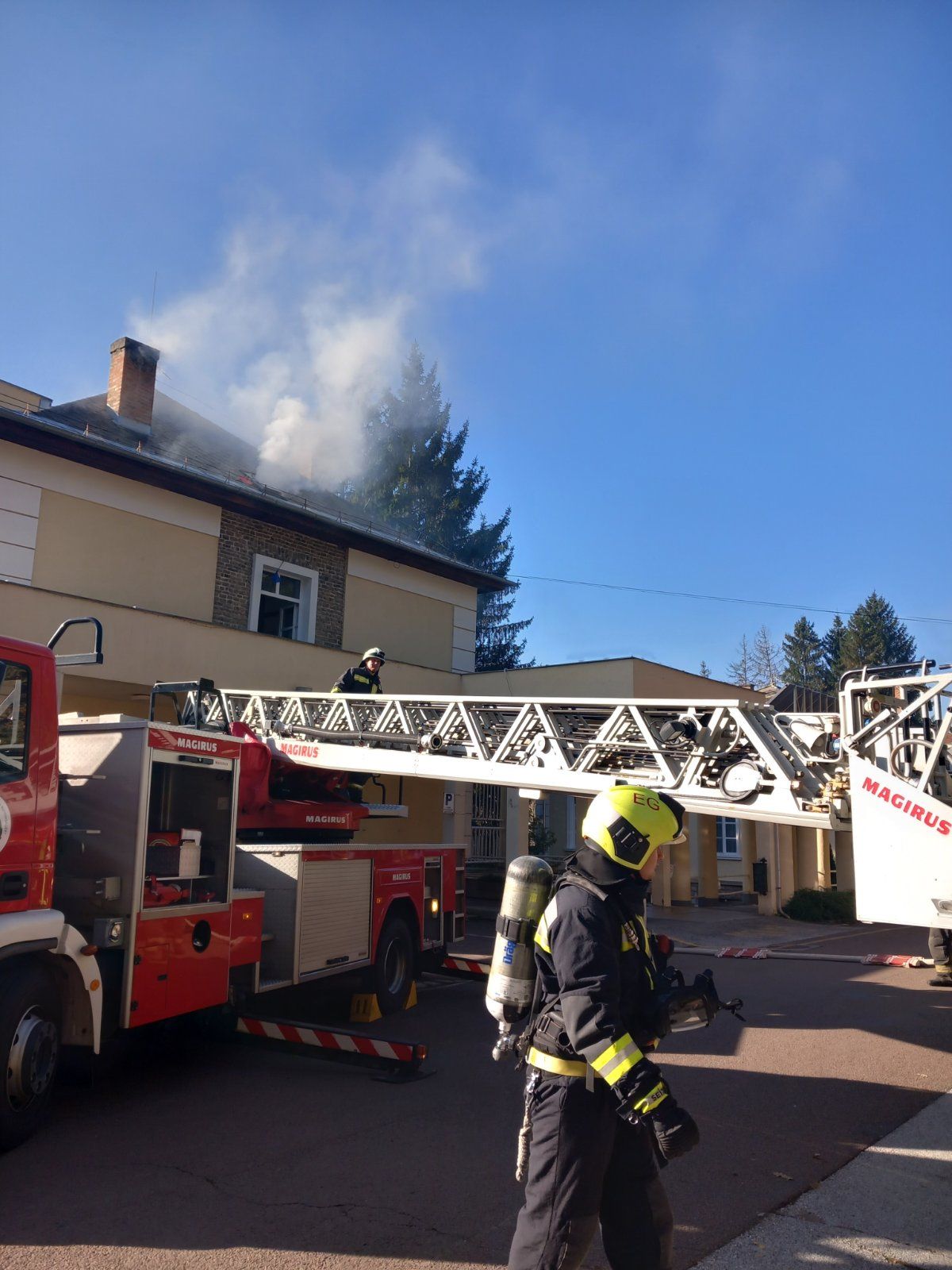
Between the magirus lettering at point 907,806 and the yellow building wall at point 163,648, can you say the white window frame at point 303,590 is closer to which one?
the yellow building wall at point 163,648

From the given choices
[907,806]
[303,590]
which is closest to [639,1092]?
[907,806]

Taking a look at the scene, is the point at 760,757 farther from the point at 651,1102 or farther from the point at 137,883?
the point at 137,883

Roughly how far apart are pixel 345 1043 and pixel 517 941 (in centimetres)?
365

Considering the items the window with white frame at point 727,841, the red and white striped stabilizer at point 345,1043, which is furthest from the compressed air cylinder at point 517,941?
the window with white frame at point 727,841

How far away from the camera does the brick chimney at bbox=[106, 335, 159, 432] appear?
59.2 feet

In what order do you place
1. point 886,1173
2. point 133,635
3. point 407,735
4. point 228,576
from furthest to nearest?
point 228,576 → point 133,635 → point 407,735 → point 886,1173

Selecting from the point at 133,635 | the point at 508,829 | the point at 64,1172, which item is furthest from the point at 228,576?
the point at 64,1172

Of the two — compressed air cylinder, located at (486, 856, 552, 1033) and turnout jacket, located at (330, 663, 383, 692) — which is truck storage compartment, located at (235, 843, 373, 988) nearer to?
turnout jacket, located at (330, 663, 383, 692)

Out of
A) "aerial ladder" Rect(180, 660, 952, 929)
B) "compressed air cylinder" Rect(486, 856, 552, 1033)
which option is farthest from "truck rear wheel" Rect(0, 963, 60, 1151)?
"aerial ladder" Rect(180, 660, 952, 929)

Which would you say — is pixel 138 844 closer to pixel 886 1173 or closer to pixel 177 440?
pixel 886 1173

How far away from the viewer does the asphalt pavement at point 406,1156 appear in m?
4.04

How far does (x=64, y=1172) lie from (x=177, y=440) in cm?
1559

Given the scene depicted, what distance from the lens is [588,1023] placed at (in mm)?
2930

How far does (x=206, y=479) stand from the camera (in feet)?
49.9
